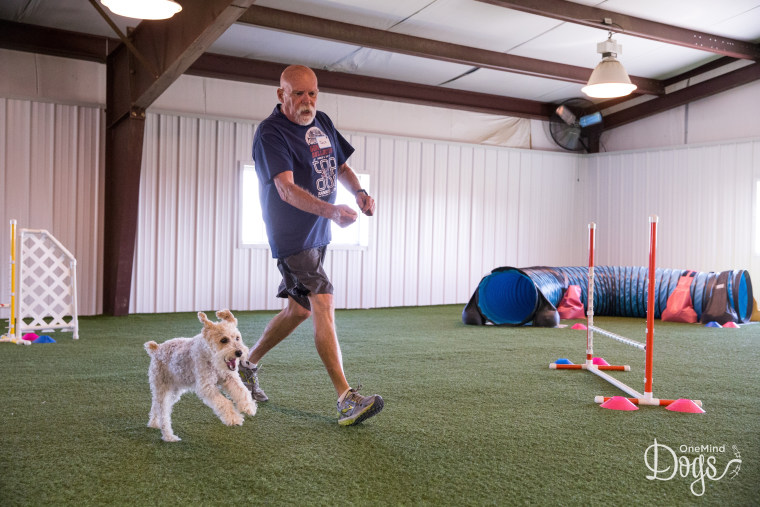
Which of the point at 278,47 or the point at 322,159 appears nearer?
the point at 322,159

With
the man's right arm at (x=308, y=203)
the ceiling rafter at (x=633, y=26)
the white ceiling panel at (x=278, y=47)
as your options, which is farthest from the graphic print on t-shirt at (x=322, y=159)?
the white ceiling panel at (x=278, y=47)

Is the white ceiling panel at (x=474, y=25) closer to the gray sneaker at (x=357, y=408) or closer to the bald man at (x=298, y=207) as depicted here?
the bald man at (x=298, y=207)

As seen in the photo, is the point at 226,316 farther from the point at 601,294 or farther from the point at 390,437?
the point at 601,294

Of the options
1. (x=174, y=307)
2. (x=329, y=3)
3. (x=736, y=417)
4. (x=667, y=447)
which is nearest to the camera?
(x=667, y=447)

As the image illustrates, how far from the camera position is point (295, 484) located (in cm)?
190

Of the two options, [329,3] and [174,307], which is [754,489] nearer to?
[329,3]

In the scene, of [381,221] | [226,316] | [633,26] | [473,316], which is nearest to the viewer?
[226,316]

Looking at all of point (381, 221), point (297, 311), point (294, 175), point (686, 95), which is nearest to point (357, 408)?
point (297, 311)

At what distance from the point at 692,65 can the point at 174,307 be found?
276 inches

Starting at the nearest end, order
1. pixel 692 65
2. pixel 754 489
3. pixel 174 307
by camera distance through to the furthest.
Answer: pixel 754 489
pixel 174 307
pixel 692 65

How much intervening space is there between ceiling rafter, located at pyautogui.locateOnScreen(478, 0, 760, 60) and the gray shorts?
3.85 meters

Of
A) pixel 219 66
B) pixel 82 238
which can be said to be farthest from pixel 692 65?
pixel 82 238

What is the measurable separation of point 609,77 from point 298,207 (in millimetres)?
4564

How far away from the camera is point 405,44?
22.7 feet
